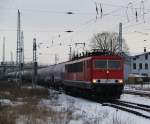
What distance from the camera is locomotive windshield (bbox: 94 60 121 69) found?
3111 centimetres

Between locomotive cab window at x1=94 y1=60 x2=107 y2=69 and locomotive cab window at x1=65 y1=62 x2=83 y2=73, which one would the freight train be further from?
locomotive cab window at x1=65 y1=62 x2=83 y2=73

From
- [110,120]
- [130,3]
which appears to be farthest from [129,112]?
[130,3]

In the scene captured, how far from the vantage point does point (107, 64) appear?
31453 mm

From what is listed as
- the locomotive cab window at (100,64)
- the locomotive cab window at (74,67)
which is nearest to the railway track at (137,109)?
the locomotive cab window at (100,64)

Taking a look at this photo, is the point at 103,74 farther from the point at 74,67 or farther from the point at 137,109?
the point at 137,109

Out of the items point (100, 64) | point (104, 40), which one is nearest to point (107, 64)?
point (100, 64)

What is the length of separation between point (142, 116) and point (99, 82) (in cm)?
1108

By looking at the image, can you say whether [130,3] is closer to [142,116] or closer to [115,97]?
[115,97]

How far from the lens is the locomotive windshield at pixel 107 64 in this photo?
3111 cm

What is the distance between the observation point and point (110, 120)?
710 inches

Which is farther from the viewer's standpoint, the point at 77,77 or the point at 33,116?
the point at 77,77

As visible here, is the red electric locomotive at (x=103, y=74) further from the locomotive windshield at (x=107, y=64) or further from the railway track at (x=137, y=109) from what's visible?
the railway track at (x=137, y=109)

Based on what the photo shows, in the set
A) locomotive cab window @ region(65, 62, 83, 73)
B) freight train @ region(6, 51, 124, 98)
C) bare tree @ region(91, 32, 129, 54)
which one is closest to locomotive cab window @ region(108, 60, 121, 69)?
freight train @ region(6, 51, 124, 98)

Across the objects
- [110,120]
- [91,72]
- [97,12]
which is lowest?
[110,120]
